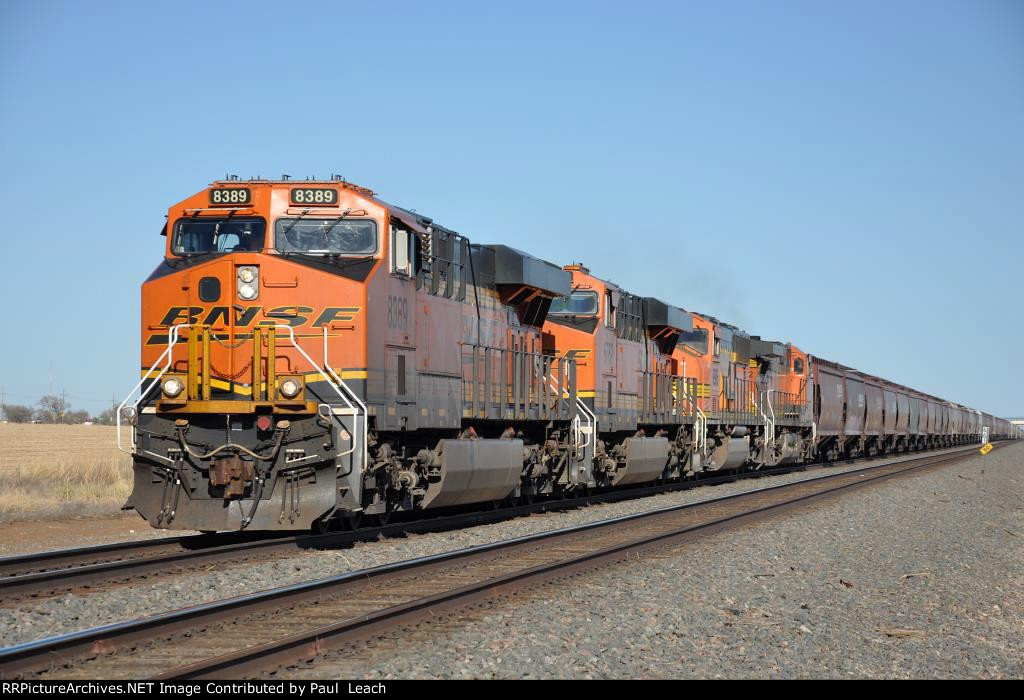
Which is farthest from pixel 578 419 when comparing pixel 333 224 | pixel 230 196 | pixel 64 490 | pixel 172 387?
pixel 64 490

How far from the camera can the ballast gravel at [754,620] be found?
6.90 metres

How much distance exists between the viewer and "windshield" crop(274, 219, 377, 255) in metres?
12.5

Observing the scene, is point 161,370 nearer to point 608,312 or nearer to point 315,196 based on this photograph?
point 315,196

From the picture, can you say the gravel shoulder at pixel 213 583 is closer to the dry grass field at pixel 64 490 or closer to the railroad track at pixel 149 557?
the railroad track at pixel 149 557

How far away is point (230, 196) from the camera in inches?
494

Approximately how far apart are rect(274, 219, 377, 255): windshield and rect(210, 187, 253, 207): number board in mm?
462

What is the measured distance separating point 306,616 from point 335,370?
4409 millimetres

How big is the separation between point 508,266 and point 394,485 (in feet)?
17.0

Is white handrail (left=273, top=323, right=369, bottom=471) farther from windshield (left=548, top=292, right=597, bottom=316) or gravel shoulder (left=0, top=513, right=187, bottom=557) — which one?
windshield (left=548, top=292, right=597, bottom=316)

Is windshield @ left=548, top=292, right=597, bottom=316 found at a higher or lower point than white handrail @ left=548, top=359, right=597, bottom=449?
higher

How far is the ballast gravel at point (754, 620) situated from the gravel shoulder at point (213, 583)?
2.32m

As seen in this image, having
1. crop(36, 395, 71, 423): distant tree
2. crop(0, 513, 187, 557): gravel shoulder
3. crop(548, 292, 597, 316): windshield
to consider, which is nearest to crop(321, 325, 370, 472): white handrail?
crop(0, 513, 187, 557): gravel shoulder

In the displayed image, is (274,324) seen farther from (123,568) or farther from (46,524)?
(46,524)

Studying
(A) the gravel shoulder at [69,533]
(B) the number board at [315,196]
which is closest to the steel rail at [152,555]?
(A) the gravel shoulder at [69,533]
